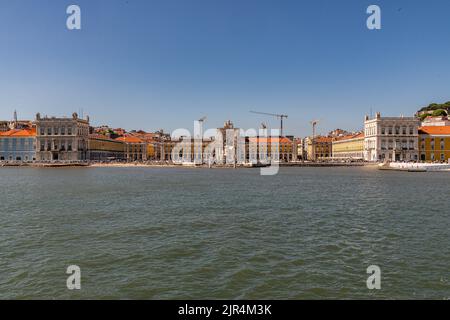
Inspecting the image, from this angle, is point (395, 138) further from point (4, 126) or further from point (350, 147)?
point (4, 126)

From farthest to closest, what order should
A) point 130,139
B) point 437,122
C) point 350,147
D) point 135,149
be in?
point 130,139 → point 135,149 → point 350,147 → point 437,122

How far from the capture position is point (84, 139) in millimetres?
120812

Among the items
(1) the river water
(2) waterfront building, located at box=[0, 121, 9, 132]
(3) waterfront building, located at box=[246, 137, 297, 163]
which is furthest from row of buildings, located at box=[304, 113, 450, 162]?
(2) waterfront building, located at box=[0, 121, 9, 132]

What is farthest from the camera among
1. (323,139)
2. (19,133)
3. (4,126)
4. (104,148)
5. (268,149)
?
(323,139)

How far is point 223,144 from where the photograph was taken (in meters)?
144

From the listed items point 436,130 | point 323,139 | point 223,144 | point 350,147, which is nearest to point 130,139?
point 223,144

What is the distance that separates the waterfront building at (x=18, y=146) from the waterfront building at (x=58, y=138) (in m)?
2.15

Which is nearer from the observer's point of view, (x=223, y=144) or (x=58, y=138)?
(x=58, y=138)

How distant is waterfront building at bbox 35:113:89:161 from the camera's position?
11581 centimetres

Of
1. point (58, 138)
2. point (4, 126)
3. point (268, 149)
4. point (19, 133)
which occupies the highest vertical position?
point (4, 126)

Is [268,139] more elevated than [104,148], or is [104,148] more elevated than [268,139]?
[268,139]

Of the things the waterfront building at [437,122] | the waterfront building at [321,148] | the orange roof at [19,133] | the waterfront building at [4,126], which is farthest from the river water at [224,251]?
the waterfront building at [4,126]

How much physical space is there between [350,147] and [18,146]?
107336mm

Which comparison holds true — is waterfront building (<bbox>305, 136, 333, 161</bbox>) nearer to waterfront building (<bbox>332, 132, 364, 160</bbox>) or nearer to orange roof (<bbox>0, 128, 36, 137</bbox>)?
waterfront building (<bbox>332, 132, 364, 160</bbox>)
